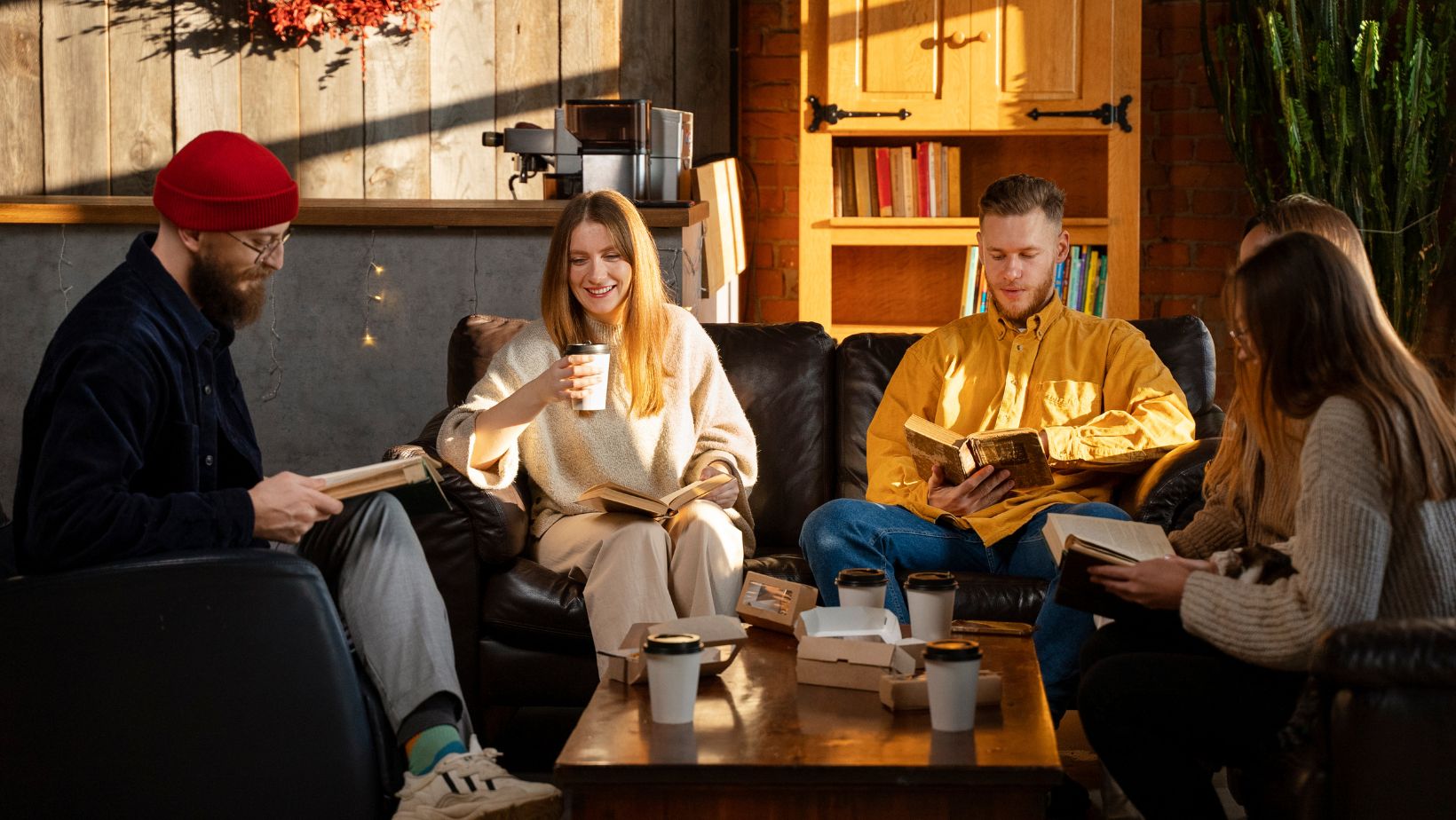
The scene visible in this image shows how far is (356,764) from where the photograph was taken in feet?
6.45

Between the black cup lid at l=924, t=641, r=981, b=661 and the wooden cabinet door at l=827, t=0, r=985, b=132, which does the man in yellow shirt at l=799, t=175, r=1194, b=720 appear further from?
the wooden cabinet door at l=827, t=0, r=985, b=132

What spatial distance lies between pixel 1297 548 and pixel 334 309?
8.46ft

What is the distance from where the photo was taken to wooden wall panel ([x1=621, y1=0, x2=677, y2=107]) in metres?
4.91

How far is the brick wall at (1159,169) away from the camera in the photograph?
5039 mm

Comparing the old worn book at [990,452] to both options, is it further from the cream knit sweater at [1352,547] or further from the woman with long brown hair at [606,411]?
the cream knit sweater at [1352,547]

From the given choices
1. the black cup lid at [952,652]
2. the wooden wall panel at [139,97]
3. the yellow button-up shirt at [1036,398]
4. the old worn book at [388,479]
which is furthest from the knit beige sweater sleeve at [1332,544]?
the wooden wall panel at [139,97]

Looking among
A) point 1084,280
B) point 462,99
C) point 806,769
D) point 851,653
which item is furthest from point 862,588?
point 462,99

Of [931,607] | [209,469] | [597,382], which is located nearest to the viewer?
[931,607]

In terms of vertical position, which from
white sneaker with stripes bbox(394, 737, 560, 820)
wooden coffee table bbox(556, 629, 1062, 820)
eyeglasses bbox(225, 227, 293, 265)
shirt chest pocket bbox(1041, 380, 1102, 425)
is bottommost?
white sneaker with stripes bbox(394, 737, 560, 820)

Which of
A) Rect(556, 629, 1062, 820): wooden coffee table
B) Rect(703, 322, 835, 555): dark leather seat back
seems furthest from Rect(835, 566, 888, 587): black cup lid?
Rect(703, 322, 835, 555): dark leather seat back

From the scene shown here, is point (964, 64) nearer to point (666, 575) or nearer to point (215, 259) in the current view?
point (666, 575)

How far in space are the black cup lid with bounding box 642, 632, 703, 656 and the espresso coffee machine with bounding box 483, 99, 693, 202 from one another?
2196 millimetres

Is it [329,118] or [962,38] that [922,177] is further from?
[329,118]

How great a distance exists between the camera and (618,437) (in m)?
2.97
